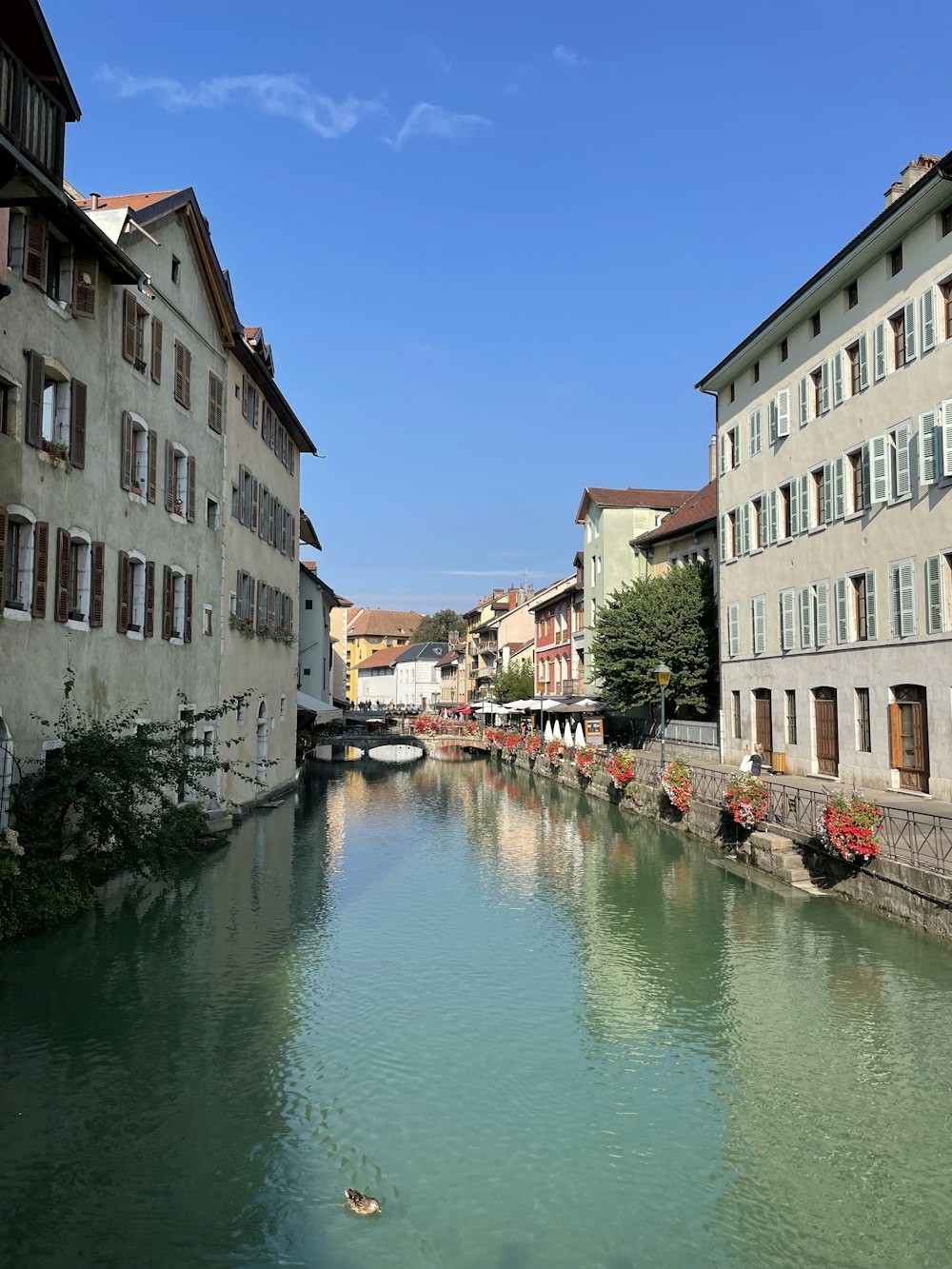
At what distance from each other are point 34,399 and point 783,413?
21.3 meters

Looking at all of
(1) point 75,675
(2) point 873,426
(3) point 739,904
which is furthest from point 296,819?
(2) point 873,426

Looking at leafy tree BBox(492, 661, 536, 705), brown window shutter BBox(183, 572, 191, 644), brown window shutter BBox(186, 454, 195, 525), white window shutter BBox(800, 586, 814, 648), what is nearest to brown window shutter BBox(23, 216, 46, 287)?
brown window shutter BBox(186, 454, 195, 525)

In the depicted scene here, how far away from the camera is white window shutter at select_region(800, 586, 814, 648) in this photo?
27.5m

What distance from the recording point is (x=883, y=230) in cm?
2261

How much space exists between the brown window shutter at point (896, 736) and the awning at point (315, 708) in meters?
24.7

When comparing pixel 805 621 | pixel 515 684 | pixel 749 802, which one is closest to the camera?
pixel 749 802

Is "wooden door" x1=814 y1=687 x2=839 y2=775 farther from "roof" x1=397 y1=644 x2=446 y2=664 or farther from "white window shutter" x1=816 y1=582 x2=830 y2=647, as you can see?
"roof" x1=397 y1=644 x2=446 y2=664

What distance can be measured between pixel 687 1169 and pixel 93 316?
16.2 metres

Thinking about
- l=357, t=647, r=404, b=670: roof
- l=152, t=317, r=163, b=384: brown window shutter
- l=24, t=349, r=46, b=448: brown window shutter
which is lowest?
l=24, t=349, r=46, b=448: brown window shutter

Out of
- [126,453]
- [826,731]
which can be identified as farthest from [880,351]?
[126,453]

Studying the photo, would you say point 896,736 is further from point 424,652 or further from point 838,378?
point 424,652

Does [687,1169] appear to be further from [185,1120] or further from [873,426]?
[873,426]

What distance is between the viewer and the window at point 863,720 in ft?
80.7

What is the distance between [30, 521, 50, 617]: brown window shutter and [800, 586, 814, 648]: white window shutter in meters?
19.9
